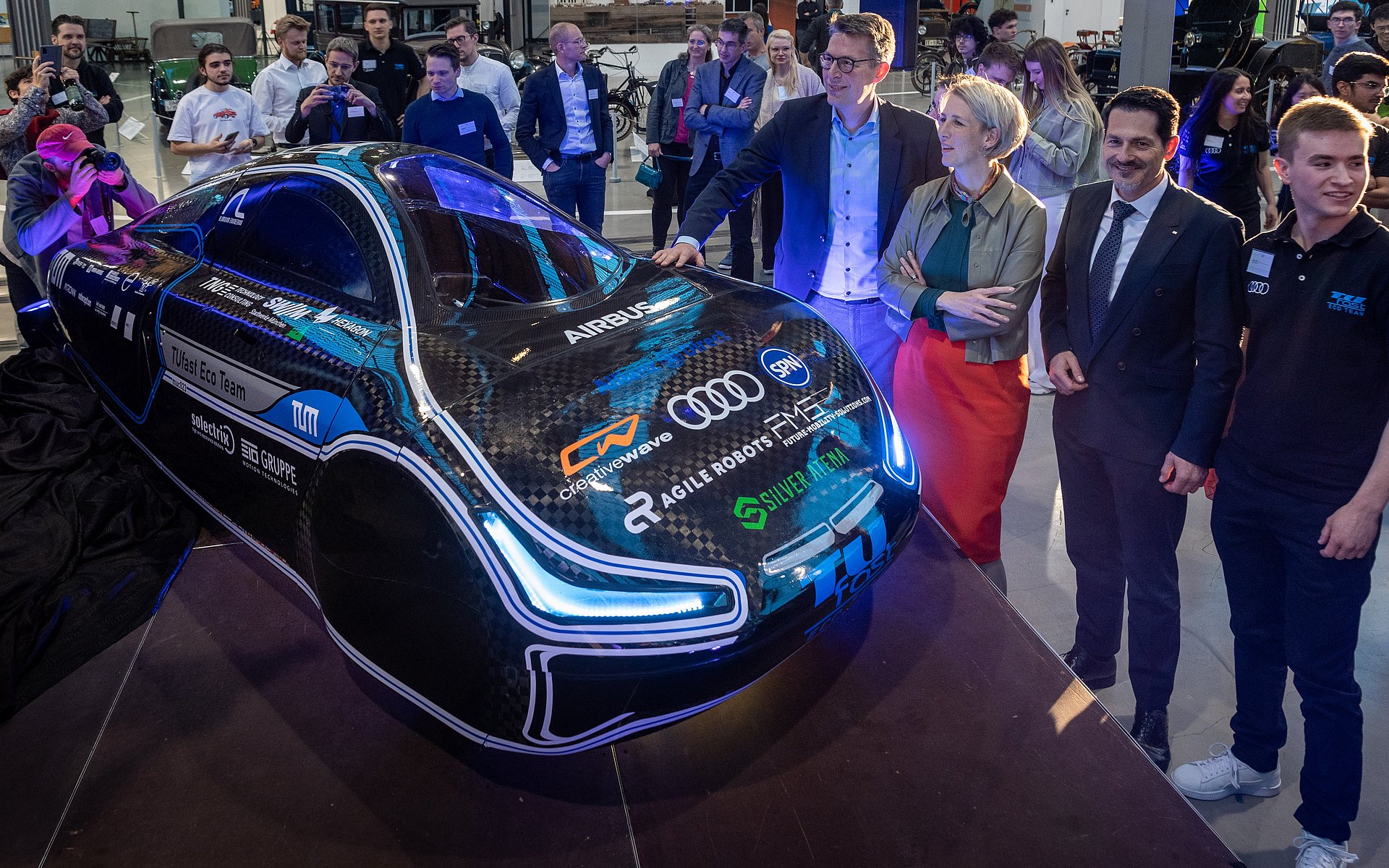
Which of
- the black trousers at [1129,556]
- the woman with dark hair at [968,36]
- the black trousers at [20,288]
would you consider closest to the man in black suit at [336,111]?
the black trousers at [20,288]

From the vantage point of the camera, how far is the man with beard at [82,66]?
24.3 feet

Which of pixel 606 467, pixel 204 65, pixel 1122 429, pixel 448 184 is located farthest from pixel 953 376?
pixel 204 65

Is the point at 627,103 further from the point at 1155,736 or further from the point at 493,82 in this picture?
the point at 1155,736

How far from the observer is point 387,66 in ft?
25.4

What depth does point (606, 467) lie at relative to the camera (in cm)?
222

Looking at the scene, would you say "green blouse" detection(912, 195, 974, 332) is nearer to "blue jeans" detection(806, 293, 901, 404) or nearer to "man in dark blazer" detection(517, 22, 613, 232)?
"blue jeans" detection(806, 293, 901, 404)

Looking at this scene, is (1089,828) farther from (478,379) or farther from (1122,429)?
(478,379)

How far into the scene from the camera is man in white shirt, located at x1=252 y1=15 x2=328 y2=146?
7.00m

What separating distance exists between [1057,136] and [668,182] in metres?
3.01

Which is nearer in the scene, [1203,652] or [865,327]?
[1203,652]

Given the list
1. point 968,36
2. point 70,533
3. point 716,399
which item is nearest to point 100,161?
point 70,533

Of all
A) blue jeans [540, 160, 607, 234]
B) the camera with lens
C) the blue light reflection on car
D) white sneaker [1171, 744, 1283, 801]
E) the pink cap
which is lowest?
white sneaker [1171, 744, 1283, 801]

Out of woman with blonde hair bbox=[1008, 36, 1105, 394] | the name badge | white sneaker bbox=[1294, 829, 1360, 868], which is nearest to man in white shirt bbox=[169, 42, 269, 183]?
woman with blonde hair bbox=[1008, 36, 1105, 394]

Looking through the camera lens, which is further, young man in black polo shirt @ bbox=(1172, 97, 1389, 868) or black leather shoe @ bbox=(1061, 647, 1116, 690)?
black leather shoe @ bbox=(1061, 647, 1116, 690)
